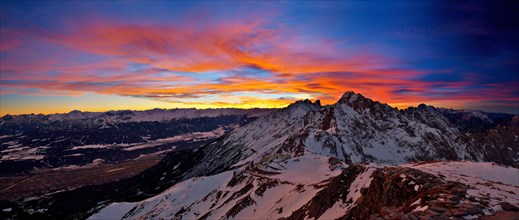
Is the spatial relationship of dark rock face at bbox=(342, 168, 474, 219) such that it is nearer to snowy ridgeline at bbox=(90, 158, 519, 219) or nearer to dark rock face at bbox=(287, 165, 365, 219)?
snowy ridgeline at bbox=(90, 158, 519, 219)

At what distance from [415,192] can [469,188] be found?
799 centimetres

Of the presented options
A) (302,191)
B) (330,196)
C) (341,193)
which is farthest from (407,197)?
(302,191)

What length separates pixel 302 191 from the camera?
112 meters

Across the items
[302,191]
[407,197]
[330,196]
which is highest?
[407,197]

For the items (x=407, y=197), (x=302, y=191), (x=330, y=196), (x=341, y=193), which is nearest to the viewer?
(x=407, y=197)

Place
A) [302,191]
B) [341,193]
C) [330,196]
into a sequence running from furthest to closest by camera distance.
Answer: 1. [302,191]
2. [330,196]
3. [341,193]

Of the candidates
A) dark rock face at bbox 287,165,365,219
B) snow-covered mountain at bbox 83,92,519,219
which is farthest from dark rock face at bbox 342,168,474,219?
dark rock face at bbox 287,165,365,219

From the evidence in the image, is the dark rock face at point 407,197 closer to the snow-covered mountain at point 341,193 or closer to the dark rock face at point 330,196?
the snow-covered mountain at point 341,193

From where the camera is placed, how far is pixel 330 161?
14600cm

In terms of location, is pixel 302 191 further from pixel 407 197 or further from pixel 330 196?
pixel 407 197

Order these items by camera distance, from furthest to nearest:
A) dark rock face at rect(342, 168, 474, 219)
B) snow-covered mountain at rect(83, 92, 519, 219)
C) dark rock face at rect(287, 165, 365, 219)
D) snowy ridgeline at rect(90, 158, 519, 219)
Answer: dark rock face at rect(287, 165, 365, 219), snowy ridgeline at rect(90, 158, 519, 219), snow-covered mountain at rect(83, 92, 519, 219), dark rock face at rect(342, 168, 474, 219)

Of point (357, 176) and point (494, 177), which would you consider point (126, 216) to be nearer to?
point (357, 176)

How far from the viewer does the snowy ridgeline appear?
5006 centimetres

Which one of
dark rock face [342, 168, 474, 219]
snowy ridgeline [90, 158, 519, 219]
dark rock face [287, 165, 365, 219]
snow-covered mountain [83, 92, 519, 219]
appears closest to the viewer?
dark rock face [342, 168, 474, 219]
